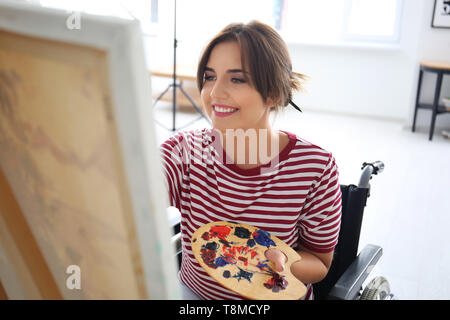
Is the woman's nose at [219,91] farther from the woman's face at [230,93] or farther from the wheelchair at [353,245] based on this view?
the wheelchair at [353,245]

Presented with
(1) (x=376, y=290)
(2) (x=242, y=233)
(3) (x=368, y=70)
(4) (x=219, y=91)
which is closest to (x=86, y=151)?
(2) (x=242, y=233)

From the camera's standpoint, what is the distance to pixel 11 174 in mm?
461

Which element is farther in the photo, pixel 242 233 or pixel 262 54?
pixel 262 54

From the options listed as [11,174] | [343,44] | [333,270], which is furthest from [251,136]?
[343,44]

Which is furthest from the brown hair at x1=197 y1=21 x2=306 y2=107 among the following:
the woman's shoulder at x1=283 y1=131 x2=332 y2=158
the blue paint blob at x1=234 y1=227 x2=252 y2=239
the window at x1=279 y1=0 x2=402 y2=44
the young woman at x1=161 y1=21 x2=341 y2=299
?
the window at x1=279 y1=0 x2=402 y2=44

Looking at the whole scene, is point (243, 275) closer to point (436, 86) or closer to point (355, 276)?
point (355, 276)

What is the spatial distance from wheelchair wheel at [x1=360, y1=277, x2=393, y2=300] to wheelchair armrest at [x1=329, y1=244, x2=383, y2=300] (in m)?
0.04

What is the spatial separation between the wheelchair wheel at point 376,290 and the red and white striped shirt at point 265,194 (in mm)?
150

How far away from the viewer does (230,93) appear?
0.99 meters

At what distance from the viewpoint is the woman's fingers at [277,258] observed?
0.74 meters

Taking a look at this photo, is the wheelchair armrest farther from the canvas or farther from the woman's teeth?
the canvas

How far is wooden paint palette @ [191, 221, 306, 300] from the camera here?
69cm

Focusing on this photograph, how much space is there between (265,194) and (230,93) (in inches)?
9.3

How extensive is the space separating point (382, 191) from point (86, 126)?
3108 millimetres
